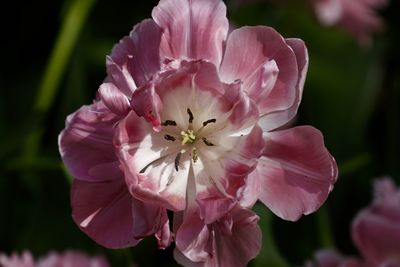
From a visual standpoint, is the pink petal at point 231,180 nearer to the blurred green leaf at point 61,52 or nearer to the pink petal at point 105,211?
the pink petal at point 105,211

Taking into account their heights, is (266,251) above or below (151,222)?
below

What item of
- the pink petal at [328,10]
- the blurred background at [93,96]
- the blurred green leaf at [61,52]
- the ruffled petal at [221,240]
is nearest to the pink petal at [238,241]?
the ruffled petal at [221,240]

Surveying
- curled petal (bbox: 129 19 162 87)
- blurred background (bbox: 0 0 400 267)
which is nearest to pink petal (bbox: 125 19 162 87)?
curled petal (bbox: 129 19 162 87)

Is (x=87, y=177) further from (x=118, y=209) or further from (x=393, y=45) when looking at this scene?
(x=393, y=45)

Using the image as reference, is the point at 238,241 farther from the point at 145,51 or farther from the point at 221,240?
the point at 145,51

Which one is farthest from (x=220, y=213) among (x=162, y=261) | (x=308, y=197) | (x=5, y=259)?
(x=162, y=261)

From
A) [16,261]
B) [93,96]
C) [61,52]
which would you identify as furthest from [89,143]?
[93,96]
